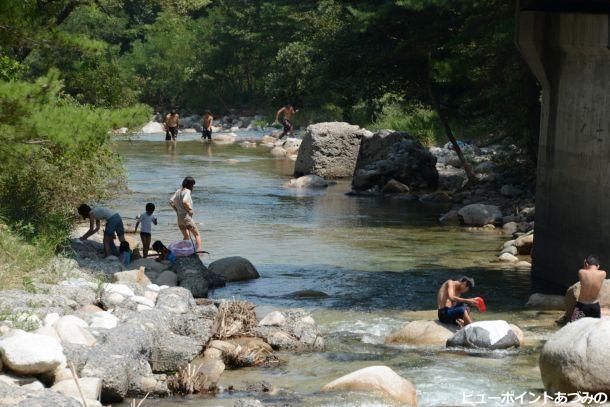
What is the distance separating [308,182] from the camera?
32.9 metres

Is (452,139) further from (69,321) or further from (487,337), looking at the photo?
(69,321)

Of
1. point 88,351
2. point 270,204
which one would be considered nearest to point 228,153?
point 270,204

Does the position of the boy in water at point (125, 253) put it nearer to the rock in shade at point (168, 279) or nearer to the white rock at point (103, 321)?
the rock in shade at point (168, 279)

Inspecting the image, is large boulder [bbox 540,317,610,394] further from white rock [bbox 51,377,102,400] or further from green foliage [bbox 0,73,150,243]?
green foliage [bbox 0,73,150,243]

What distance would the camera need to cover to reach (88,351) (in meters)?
12.0

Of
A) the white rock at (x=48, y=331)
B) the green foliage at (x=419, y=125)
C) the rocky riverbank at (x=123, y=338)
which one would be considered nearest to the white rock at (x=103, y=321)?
the rocky riverbank at (x=123, y=338)

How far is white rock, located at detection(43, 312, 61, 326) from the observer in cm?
1293

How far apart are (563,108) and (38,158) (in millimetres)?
8693

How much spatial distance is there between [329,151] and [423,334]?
67.9ft

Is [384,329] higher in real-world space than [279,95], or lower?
lower

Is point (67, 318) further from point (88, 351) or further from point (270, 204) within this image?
point (270, 204)

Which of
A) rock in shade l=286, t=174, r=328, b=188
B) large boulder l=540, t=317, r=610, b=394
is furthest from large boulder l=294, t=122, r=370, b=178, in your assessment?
large boulder l=540, t=317, r=610, b=394

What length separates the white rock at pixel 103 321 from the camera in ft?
43.8

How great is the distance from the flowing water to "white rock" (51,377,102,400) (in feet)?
2.54
